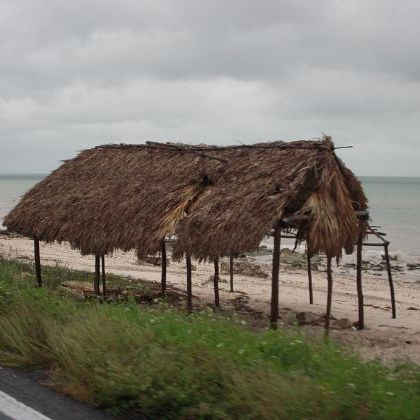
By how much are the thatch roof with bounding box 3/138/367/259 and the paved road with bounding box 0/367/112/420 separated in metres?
4.42

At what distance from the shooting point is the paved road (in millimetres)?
4203

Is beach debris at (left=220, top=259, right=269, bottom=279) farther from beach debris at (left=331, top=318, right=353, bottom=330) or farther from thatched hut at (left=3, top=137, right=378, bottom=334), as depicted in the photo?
thatched hut at (left=3, top=137, right=378, bottom=334)

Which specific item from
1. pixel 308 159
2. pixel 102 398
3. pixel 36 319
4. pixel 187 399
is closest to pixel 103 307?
pixel 36 319

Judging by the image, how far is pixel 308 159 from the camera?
960 cm

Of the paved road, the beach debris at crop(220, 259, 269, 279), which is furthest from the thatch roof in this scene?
the beach debris at crop(220, 259, 269, 279)

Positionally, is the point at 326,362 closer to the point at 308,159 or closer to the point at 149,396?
the point at 149,396

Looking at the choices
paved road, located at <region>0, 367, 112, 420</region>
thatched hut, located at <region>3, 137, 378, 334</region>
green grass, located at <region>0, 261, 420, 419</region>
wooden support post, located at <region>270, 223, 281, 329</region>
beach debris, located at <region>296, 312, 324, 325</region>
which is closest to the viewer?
green grass, located at <region>0, 261, 420, 419</region>

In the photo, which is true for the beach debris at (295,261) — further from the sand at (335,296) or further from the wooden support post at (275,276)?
the wooden support post at (275,276)

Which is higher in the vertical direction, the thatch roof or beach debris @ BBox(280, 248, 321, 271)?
the thatch roof

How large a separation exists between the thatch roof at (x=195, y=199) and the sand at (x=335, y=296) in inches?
69.1

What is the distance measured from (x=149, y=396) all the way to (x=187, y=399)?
1.04 feet

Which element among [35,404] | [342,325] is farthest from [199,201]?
[35,404]

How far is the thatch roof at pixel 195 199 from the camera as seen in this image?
30.1 feet

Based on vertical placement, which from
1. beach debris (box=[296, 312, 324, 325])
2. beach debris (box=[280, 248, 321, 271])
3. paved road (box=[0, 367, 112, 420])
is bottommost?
beach debris (box=[280, 248, 321, 271])
